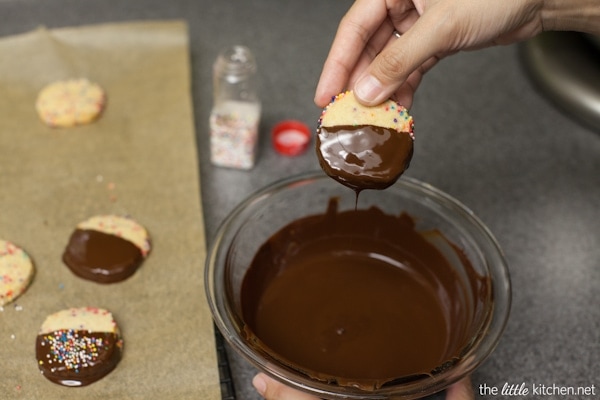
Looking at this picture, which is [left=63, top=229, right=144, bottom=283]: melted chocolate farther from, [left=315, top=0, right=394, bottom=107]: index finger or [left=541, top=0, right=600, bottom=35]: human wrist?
[left=541, top=0, right=600, bottom=35]: human wrist

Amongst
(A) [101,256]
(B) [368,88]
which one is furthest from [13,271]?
(B) [368,88]

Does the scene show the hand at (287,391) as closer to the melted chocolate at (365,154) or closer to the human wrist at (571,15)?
the melted chocolate at (365,154)

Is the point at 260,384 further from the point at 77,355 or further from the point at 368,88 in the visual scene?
the point at 368,88

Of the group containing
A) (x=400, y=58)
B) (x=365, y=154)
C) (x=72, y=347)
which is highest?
(x=400, y=58)

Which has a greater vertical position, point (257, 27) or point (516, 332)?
point (257, 27)

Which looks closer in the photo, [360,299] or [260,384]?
[260,384]

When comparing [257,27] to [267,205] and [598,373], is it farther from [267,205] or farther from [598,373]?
[598,373]

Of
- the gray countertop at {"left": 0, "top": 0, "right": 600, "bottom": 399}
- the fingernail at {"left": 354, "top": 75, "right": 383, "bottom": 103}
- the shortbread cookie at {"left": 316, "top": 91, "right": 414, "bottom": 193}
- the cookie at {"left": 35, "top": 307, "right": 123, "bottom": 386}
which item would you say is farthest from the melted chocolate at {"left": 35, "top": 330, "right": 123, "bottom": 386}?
the fingernail at {"left": 354, "top": 75, "right": 383, "bottom": 103}

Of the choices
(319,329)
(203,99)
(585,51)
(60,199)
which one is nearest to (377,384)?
(319,329)
